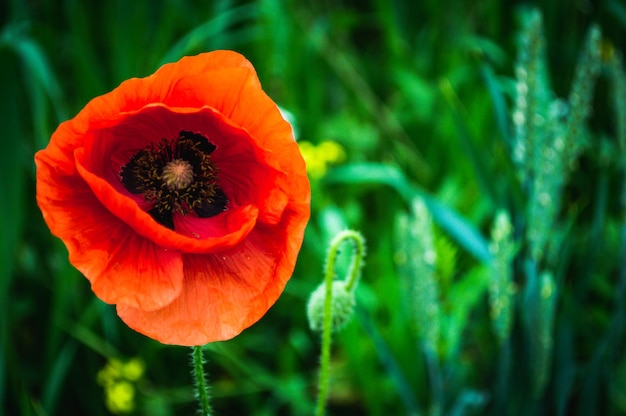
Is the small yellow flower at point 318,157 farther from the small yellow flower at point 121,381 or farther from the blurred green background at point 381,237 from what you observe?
the small yellow flower at point 121,381

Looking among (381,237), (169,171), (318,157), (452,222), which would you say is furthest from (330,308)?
(381,237)

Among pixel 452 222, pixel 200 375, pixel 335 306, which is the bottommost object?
pixel 200 375

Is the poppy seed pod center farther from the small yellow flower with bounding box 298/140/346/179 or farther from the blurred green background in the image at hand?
the small yellow flower with bounding box 298/140/346/179

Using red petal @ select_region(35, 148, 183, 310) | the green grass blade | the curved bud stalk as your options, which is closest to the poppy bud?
the curved bud stalk

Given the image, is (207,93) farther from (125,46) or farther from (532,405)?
(125,46)

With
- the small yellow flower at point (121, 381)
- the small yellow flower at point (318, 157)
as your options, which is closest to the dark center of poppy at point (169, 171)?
the small yellow flower at point (121, 381)

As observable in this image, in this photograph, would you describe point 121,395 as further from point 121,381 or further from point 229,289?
point 229,289

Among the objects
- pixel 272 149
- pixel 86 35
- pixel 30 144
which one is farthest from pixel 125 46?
pixel 272 149

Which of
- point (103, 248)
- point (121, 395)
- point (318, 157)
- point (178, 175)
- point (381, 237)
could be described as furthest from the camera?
point (381, 237)

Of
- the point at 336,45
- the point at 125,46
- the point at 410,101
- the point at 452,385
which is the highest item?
the point at 336,45
